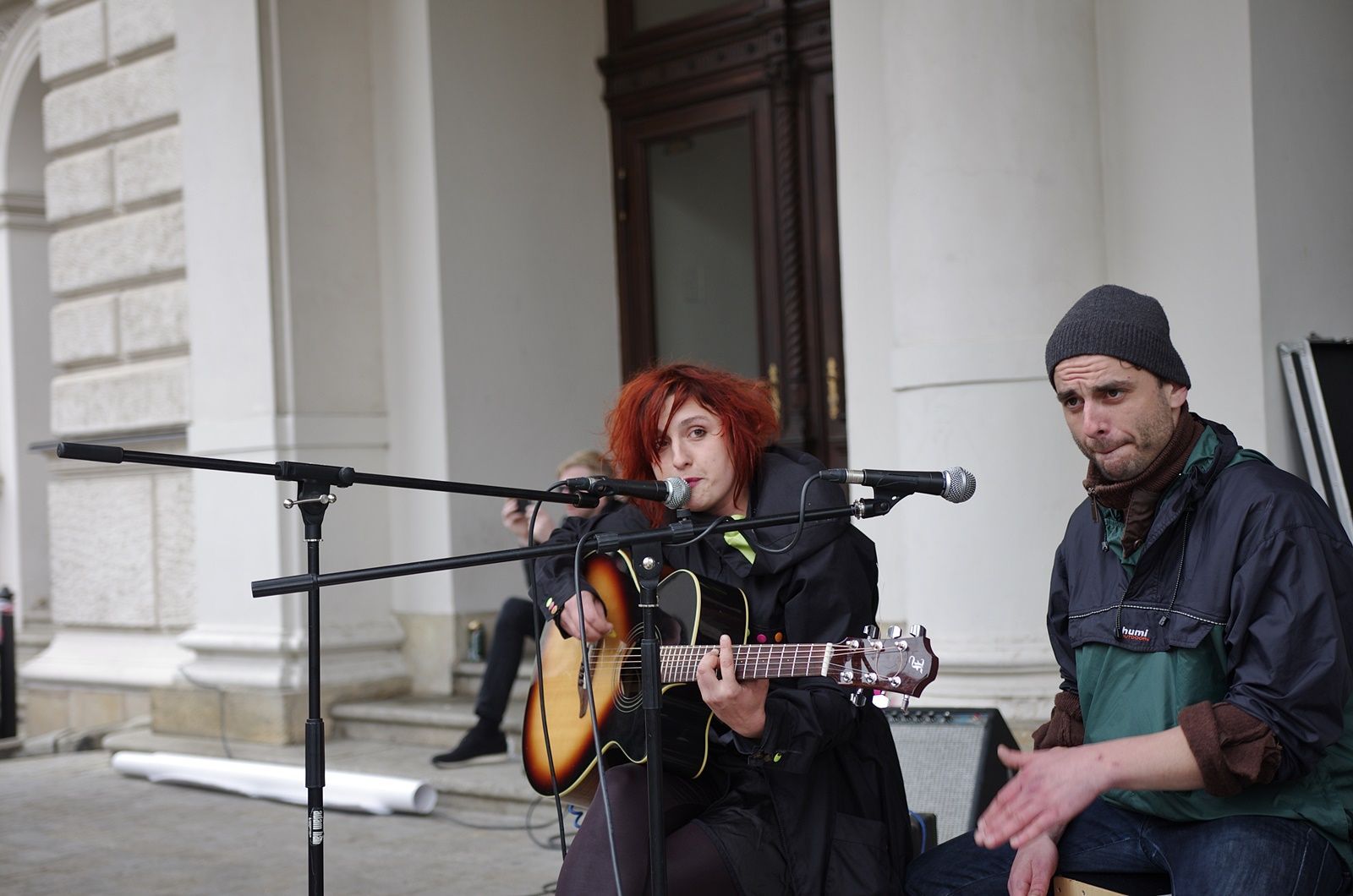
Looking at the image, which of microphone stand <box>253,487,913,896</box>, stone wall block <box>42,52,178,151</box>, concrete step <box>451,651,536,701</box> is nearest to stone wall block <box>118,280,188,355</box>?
stone wall block <box>42,52,178,151</box>

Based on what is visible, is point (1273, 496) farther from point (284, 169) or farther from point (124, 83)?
point (124, 83)

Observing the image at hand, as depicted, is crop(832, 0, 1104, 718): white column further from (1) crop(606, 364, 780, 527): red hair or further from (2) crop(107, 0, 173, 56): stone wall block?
(2) crop(107, 0, 173, 56): stone wall block

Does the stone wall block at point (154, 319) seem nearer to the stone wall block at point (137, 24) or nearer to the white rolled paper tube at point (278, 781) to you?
the stone wall block at point (137, 24)

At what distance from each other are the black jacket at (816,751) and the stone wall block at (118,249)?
5364 mm

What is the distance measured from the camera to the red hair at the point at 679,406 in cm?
299

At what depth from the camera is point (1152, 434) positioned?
234 centimetres

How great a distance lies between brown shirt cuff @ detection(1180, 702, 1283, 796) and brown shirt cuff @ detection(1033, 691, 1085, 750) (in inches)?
15.5

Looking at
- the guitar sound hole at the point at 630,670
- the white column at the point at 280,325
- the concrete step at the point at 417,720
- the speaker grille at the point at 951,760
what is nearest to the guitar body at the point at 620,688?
the guitar sound hole at the point at 630,670

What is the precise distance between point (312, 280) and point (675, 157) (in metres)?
1.86

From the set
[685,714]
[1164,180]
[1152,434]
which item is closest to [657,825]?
[685,714]

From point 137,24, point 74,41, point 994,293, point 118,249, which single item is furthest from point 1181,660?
point 74,41

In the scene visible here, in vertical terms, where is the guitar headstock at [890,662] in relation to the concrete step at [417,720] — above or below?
above

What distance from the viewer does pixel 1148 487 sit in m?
2.36

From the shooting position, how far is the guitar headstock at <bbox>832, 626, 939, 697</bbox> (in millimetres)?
2426
